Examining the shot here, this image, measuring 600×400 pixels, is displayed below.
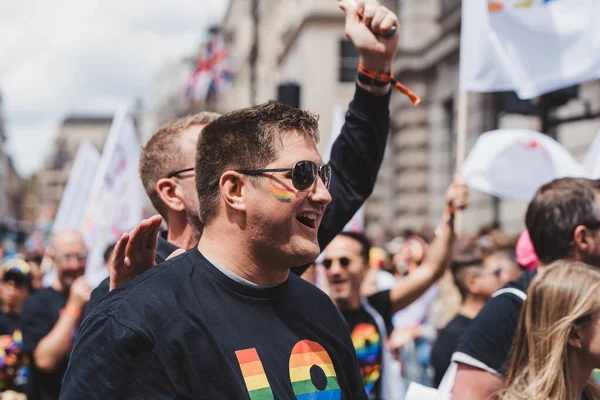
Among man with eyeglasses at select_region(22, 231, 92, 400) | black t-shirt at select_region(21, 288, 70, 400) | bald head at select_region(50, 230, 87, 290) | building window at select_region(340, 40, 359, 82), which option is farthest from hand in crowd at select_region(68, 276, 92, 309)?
Result: building window at select_region(340, 40, 359, 82)

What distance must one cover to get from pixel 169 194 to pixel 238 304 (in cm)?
92

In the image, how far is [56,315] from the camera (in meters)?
5.11

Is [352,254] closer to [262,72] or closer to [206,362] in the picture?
[206,362]

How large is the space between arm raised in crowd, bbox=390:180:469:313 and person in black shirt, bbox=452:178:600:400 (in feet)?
2.30

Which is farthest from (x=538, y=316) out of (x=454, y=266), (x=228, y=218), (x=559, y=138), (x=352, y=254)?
(x=559, y=138)

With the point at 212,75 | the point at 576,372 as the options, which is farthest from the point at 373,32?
the point at 212,75

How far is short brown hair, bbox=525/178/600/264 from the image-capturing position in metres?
3.16

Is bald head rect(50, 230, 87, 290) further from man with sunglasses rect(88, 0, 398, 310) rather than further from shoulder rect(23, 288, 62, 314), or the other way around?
man with sunglasses rect(88, 0, 398, 310)

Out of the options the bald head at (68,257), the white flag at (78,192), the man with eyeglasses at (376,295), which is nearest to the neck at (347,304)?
the man with eyeglasses at (376,295)

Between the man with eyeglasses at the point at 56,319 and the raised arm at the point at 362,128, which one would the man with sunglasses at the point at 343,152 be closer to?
the raised arm at the point at 362,128

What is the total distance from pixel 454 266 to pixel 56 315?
274 cm

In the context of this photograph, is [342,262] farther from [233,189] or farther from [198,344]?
[198,344]

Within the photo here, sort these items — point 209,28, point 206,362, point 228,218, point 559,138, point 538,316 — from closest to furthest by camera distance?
point 206,362 < point 228,218 < point 538,316 < point 559,138 < point 209,28

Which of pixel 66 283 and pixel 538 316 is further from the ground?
pixel 538 316
